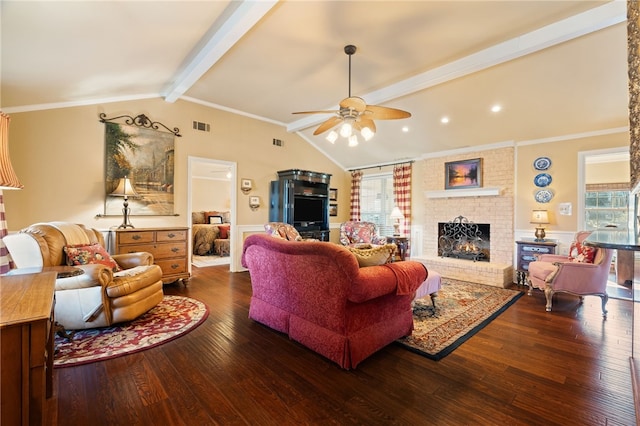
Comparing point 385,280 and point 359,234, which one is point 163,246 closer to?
point 385,280

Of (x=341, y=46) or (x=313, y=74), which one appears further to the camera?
(x=313, y=74)

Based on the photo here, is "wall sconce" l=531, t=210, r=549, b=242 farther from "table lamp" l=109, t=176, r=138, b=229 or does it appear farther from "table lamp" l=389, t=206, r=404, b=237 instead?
"table lamp" l=109, t=176, r=138, b=229

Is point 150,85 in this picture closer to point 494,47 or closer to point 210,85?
point 210,85

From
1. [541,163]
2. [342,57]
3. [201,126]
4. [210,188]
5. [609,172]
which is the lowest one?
[210,188]

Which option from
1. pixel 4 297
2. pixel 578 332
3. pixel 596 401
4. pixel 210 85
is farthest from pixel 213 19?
pixel 578 332

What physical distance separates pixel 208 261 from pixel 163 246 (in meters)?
2.42

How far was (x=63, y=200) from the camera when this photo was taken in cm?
394

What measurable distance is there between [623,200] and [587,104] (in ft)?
12.7

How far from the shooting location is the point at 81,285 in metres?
2.63

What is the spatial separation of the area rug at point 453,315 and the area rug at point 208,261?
4579 mm

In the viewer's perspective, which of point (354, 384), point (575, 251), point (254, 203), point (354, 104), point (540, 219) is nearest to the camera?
point (354, 384)

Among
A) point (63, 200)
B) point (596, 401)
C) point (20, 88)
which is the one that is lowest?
point (596, 401)

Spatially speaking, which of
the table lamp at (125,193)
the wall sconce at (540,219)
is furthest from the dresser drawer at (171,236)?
the wall sconce at (540,219)

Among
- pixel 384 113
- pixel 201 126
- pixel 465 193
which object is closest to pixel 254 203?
pixel 201 126
